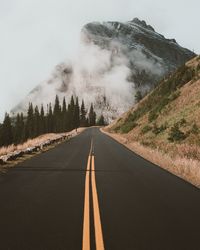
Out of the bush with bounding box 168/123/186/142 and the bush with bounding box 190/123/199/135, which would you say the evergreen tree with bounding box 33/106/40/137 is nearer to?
the bush with bounding box 168/123/186/142

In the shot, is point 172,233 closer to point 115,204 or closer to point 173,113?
point 115,204

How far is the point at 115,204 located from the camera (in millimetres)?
8984

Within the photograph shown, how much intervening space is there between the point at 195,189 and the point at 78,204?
393 cm

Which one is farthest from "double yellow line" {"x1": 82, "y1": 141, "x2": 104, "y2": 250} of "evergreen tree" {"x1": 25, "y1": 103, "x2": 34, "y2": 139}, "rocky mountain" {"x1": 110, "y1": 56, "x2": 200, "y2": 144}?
"evergreen tree" {"x1": 25, "y1": 103, "x2": 34, "y2": 139}

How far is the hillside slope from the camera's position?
18056 millimetres

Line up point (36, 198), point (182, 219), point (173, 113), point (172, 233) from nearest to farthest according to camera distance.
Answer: point (172, 233) → point (182, 219) → point (36, 198) → point (173, 113)

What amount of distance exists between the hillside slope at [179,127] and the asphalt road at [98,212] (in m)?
2.71

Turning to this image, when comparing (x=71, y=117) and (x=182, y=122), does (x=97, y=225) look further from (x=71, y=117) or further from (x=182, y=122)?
(x=71, y=117)

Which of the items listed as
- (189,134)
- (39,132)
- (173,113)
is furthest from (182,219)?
(39,132)

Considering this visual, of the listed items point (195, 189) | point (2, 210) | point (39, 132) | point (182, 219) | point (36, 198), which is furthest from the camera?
point (39, 132)

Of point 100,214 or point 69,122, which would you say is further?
point 69,122

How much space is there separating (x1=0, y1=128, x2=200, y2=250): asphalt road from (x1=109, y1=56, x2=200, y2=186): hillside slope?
2712 mm

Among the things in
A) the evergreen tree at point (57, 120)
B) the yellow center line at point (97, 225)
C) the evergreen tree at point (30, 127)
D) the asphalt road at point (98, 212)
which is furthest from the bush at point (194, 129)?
the evergreen tree at point (57, 120)

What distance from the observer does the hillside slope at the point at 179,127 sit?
18.1 m
